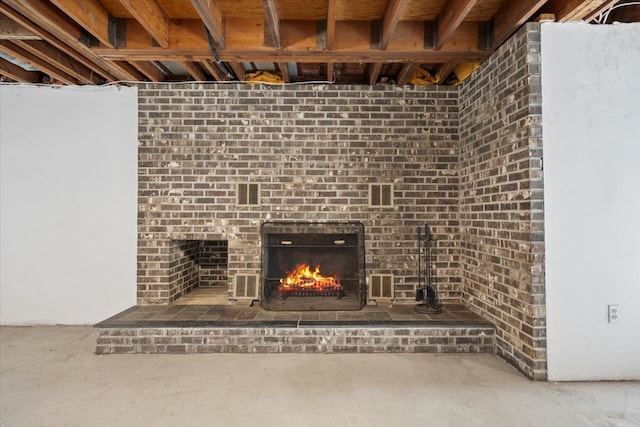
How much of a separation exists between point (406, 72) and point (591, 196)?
189 cm

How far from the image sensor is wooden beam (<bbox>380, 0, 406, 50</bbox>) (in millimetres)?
2220

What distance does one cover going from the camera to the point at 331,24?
242 centimetres

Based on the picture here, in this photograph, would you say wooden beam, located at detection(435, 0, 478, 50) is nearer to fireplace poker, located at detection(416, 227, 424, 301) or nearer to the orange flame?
fireplace poker, located at detection(416, 227, 424, 301)

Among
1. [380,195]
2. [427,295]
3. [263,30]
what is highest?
[263,30]

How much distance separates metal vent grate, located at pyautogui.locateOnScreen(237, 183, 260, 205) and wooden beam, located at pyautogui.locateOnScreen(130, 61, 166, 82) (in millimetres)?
1428

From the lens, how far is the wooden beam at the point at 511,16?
224cm

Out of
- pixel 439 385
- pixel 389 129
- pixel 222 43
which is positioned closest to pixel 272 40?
pixel 222 43

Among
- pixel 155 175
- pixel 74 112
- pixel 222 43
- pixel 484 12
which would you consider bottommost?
pixel 155 175

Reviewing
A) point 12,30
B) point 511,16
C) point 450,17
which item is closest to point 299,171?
point 450,17

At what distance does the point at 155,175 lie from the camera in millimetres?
3432

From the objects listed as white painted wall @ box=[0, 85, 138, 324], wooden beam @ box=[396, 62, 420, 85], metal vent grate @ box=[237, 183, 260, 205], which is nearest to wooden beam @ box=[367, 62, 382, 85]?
wooden beam @ box=[396, 62, 420, 85]

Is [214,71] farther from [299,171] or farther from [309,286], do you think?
[309,286]

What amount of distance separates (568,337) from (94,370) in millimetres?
3577

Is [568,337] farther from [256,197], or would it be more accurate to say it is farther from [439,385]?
[256,197]
